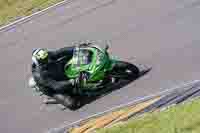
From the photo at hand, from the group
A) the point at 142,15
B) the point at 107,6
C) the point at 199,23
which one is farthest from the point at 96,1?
the point at 199,23

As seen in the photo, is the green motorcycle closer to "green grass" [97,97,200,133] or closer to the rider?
the rider

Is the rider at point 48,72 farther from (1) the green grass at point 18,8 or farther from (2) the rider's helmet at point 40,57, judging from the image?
(1) the green grass at point 18,8

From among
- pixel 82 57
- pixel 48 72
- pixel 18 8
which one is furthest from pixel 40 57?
pixel 18 8

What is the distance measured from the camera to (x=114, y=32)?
2183cm

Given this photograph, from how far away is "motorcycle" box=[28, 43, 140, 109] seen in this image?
58.6ft

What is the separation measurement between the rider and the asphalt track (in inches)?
32.9

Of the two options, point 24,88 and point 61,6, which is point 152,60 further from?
point 61,6

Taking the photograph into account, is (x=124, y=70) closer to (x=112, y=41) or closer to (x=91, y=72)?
(x=91, y=72)

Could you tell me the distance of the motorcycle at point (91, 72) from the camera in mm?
17875

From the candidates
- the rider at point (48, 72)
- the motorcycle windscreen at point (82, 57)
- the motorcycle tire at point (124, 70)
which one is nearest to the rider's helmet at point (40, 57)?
the rider at point (48, 72)

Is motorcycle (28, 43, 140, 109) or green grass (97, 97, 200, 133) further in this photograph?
motorcycle (28, 43, 140, 109)

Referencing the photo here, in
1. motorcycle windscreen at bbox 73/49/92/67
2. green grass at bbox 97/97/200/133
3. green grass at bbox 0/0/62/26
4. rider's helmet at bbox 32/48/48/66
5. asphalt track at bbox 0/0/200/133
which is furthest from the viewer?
green grass at bbox 0/0/62/26

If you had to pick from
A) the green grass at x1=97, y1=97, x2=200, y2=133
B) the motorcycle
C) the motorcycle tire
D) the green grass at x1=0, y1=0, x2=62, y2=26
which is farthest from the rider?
the green grass at x1=0, y1=0, x2=62, y2=26

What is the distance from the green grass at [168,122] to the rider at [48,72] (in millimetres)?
2176
